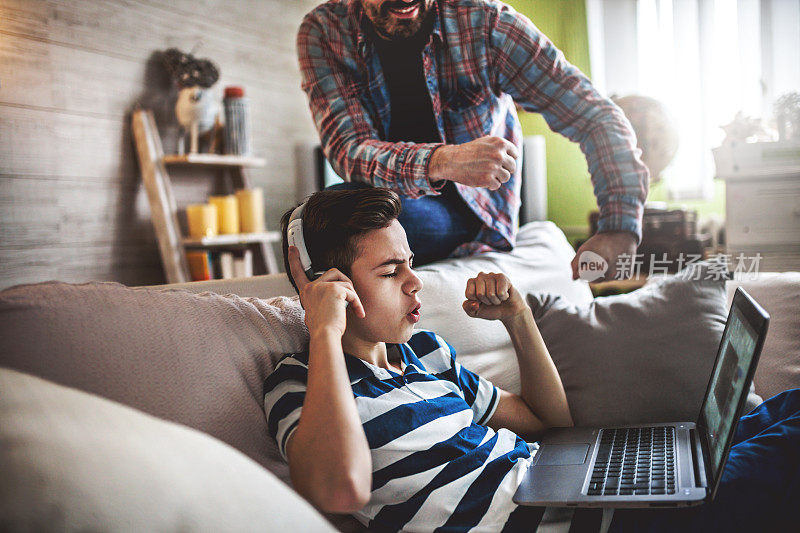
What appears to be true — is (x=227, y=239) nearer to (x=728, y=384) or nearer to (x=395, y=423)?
(x=395, y=423)

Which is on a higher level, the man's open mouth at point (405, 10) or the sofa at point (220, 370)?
the man's open mouth at point (405, 10)

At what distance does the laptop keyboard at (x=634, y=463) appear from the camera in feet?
2.66

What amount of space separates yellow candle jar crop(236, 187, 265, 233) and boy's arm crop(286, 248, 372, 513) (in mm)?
1629

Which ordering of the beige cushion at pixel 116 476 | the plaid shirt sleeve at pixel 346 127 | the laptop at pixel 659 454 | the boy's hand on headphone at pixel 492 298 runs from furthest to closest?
the plaid shirt sleeve at pixel 346 127
the boy's hand on headphone at pixel 492 298
the laptop at pixel 659 454
the beige cushion at pixel 116 476

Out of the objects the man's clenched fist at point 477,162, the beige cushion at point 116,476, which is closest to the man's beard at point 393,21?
the man's clenched fist at point 477,162

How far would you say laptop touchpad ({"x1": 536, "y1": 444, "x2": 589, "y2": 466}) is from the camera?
93 cm

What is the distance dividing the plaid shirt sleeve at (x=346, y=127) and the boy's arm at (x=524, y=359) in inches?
9.7

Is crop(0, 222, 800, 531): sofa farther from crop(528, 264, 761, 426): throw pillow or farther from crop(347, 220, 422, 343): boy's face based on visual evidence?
crop(347, 220, 422, 343): boy's face

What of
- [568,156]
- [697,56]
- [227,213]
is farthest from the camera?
[227,213]

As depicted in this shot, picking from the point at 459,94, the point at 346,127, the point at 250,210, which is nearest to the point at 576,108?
the point at 459,94

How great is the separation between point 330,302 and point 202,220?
1.59m

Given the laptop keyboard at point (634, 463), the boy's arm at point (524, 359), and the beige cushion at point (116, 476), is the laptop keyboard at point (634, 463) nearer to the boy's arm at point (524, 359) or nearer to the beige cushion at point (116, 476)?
the boy's arm at point (524, 359)

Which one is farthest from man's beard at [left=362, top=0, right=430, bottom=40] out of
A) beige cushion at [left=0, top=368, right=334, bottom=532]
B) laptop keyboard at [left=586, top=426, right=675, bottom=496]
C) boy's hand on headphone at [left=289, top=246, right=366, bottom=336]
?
beige cushion at [left=0, top=368, right=334, bottom=532]

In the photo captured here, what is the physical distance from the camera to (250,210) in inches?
92.4
